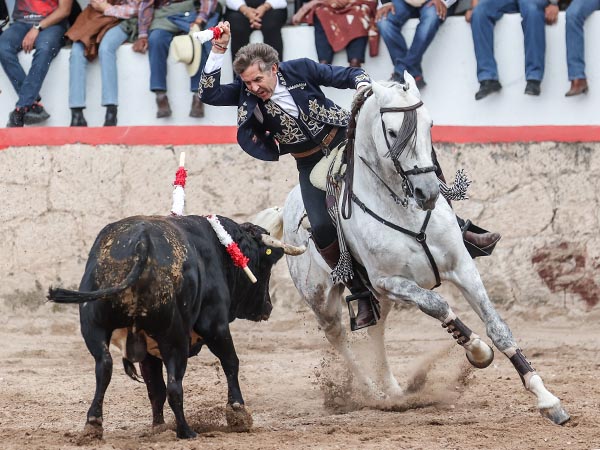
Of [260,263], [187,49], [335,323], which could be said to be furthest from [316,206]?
[187,49]

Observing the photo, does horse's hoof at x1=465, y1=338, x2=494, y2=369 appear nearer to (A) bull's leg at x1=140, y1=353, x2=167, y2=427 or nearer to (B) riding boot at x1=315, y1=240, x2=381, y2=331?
Result: (B) riding boot at x1=315, y1=240, x2=381, y2=331

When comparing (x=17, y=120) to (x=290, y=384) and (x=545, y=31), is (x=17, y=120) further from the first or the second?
(x=545, y=31)

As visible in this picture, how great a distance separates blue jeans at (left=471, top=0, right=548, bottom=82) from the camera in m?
9.34

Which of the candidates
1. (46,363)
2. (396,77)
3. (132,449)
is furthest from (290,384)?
(396,77)

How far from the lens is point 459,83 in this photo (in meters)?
9.73

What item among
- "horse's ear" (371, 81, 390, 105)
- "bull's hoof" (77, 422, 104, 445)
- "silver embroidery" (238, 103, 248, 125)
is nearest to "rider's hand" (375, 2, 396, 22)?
"silver embroidery" (238, 103, 248, 125)

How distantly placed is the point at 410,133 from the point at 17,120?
5.35 meters

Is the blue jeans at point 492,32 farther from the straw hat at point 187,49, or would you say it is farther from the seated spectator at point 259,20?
the straw hat at point 187,49

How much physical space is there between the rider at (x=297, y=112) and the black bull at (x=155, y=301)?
749 millimetres

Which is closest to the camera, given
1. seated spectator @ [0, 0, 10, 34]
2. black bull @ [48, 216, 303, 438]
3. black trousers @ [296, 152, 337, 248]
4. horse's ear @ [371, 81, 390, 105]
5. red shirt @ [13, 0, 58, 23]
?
black bull @ [48, 216, 303, 438]

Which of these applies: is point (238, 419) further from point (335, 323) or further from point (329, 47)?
point (329, 47)

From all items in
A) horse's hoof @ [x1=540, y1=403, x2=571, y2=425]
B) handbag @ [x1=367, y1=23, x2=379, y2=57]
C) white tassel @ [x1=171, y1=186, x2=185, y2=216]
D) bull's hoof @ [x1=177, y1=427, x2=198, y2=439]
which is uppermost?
handbag @ [x1=367, y1=23, x2=379, y2=57]

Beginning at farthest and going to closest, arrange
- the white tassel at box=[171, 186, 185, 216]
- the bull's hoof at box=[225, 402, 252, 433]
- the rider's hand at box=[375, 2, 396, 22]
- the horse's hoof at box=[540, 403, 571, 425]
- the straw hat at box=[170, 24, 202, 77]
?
1. the straw hat at box=[170, 24, 202, 77]
2. the rider's hand at box=[375, 2, 396, 22]
3. the white tassel at box=[171, 186, 185, 216]
4. the bull's hoof at box=[225, 402, 252, 433]
5. the horse's hoof at box=[540, 403, 571, 425]

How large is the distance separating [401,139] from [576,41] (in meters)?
4.11
